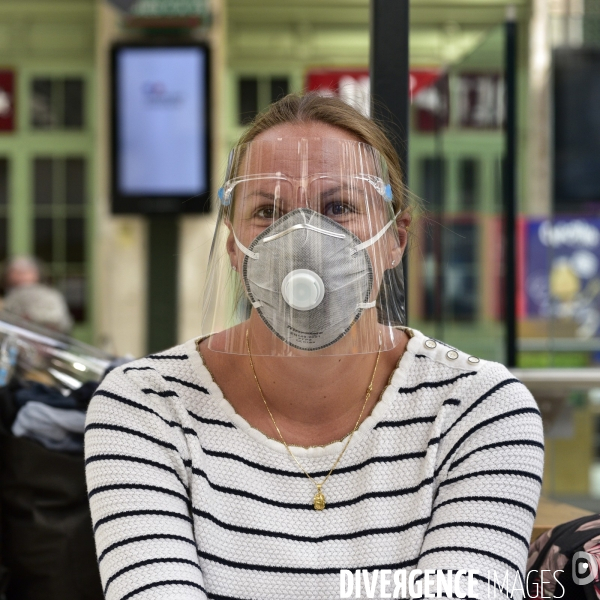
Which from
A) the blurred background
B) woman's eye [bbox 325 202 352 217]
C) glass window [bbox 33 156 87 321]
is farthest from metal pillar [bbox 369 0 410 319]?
glass window [bbox 33 156 87 321]

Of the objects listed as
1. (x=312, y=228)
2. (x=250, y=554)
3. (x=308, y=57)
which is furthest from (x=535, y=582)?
(x=308, y=57)

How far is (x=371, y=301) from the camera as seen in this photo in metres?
1.37

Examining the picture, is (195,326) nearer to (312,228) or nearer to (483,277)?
(483,277)

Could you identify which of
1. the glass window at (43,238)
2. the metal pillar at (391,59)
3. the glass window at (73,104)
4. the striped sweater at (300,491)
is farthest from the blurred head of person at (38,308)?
the glass window at (73,104)

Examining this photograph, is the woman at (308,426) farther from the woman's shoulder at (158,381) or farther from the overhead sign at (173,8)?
the overhead sign at (173,8)

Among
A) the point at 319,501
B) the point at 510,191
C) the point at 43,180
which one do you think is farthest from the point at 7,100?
the point at 319,501

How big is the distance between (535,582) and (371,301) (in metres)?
0.54

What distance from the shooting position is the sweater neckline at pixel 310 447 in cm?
144

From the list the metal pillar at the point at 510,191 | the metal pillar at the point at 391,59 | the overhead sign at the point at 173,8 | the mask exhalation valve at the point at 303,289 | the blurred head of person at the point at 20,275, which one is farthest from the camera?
the overhead sign at the point at 173,8

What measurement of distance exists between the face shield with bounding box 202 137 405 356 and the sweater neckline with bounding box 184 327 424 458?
53 mm

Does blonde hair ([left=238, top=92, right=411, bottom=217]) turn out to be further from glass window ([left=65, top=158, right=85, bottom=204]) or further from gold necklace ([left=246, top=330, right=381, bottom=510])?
glass window ([left=65, top=158, right=85, bottom=204])

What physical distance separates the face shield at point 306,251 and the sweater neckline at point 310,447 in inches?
2.1

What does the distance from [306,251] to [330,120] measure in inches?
9.9

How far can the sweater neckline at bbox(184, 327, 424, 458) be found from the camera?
1.44m
